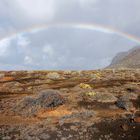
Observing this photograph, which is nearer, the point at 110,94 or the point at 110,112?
the point at 110,112

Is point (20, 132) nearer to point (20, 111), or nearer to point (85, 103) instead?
point (20, 111)

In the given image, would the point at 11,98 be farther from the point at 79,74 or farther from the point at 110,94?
the point at 79,74

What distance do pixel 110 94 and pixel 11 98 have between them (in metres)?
7.97

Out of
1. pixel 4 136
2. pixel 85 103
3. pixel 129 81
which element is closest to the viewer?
pixel 4 136

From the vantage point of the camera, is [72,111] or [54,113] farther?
[72,111]

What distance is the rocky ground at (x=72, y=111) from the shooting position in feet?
52.1

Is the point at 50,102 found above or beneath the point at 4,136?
above

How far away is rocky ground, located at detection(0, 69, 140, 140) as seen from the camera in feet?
52.1

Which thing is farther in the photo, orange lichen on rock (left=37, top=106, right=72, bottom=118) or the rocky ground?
orange lichen on rock (left=37, top=106, right=72, bottom=118)

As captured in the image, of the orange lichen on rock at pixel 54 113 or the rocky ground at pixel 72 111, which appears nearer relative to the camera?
the rocky ground at pixel 72 111

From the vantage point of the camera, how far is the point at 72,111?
1917cm

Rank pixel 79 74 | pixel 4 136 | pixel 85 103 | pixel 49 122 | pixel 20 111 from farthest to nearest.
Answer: pixel 79 74 → pixel 85 103 → pixel 20 111 → pixel 49 122 → pixel 4 136

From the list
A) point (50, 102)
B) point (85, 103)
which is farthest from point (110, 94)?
point (50, 102)

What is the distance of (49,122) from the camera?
17.3 metres
